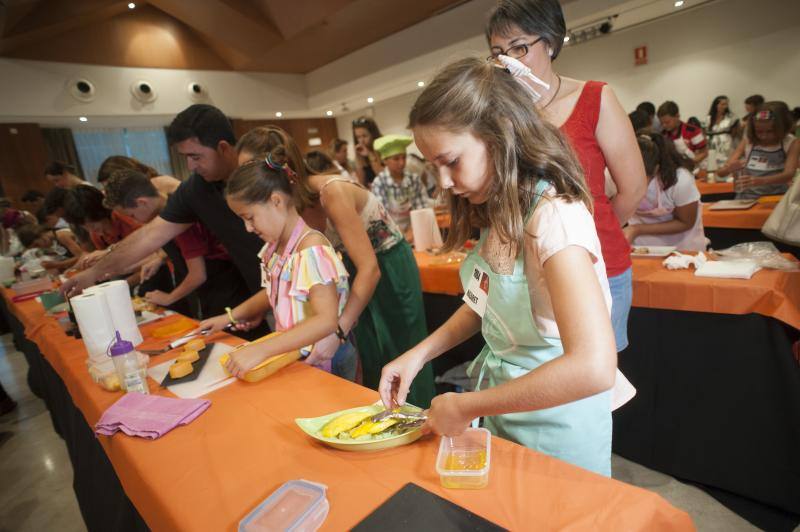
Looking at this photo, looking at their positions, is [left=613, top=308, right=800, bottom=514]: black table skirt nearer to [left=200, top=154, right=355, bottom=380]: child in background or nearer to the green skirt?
the green skirt

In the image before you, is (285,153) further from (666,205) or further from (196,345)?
(666,205)

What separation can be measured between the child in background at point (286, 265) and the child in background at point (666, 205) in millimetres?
1786

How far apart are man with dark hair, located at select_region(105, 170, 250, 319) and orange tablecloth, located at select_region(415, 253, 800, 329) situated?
6.20ft

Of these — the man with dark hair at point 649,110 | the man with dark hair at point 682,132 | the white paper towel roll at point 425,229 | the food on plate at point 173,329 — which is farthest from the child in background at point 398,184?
the man with dark hair at point 682,132

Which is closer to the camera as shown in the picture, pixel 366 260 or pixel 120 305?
pixel 366 260

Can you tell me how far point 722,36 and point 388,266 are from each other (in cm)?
654

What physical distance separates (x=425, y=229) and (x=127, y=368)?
1.91 meters

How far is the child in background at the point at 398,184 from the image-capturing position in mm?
3402

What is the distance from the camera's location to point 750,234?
282cm

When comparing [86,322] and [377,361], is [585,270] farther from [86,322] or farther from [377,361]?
[86,322]

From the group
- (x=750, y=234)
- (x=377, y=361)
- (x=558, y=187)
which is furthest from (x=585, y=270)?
(x=750, y=234)

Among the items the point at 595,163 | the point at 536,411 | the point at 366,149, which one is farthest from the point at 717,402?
the point at 366,149

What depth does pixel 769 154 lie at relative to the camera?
3.29 m

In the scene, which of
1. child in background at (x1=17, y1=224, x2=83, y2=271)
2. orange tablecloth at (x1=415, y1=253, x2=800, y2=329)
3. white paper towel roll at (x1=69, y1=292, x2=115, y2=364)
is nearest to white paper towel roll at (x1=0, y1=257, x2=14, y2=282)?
child in background at (x1=17, y1=224, x2=83, y2=271)
